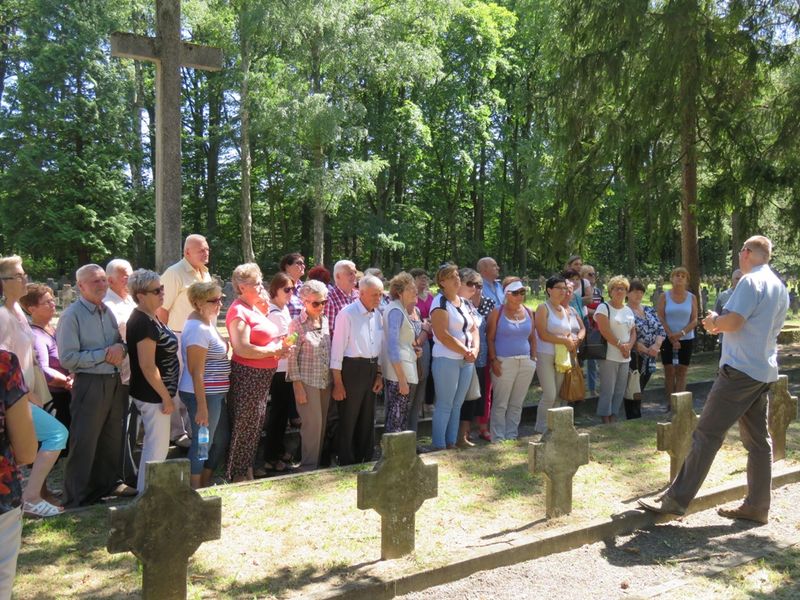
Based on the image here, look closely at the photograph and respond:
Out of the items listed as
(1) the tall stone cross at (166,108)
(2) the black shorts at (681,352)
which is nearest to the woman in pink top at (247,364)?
(1) the tall stone cross at (166,108)

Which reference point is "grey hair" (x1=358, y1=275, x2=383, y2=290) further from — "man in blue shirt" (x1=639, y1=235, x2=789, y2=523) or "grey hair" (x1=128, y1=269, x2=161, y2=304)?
"man in blue shirt" (x1=639, y1=235, x2=789, y2=523)

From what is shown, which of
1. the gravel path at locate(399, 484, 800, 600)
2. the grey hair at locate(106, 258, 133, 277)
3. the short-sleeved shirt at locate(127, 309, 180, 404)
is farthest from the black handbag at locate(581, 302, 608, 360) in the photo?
the grey hair at locate(106, 258, 133, 277)

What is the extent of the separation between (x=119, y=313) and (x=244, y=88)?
2069 centimetres

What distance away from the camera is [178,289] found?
20.4ft

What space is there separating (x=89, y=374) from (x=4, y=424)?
2.50 meters

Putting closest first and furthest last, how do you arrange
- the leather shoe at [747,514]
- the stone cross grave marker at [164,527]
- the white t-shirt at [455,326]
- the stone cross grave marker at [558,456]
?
the stone cross grave marker at [164,527], the stone cross grave marker at [558,456], the leather shoe at [747,514], the white t-shirt at [455,326]

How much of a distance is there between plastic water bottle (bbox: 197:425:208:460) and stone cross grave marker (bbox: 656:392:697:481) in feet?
11.2

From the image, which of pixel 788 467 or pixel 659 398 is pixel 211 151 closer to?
pixel 659 398

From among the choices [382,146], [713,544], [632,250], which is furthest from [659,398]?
[632,250]

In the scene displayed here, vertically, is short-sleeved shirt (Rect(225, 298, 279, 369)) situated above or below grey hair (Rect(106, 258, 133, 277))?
below

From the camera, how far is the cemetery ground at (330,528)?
383 centimetres

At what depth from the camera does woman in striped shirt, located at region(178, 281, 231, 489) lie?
5113mm

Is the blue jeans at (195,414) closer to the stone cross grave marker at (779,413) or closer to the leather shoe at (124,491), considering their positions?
the leather shoe at (124,491)

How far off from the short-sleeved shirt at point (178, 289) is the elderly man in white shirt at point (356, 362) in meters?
1.35
